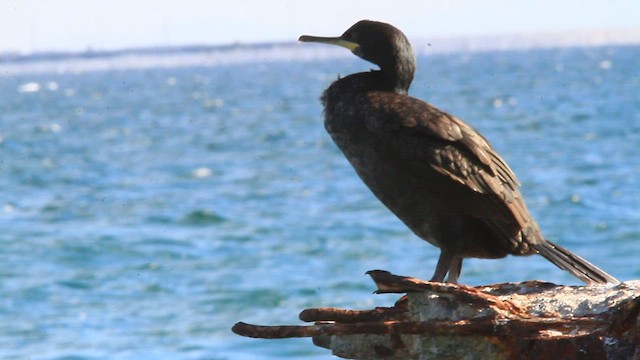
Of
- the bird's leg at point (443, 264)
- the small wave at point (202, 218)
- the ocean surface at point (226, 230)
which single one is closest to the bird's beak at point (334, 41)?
the bird's leg at point (443, 264)

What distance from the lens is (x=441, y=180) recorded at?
19.0 feet

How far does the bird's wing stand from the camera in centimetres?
576

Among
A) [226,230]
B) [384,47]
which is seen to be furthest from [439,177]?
[226,230]

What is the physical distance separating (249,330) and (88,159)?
3504cm

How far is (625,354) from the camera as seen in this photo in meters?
3.93

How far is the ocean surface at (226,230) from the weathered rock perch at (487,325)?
29.3 feet

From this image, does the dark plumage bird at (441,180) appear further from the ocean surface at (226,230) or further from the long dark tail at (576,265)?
the ocean surface at (226,230)

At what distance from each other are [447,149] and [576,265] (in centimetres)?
79

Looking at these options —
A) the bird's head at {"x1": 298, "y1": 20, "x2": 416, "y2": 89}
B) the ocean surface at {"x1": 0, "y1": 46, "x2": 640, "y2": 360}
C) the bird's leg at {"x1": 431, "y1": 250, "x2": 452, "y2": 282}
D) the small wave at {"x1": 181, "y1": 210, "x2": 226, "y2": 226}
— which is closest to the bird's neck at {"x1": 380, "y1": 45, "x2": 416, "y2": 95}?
the bird's head at {"x1": 298, "y1": 20, "x2": 416, "y2": 89}

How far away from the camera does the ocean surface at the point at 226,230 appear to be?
52.3 ft

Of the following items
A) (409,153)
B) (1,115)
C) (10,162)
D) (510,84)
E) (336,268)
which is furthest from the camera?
(510,84)

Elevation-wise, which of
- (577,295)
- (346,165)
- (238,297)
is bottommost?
(577,295)

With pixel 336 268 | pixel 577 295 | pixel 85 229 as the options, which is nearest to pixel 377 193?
pixel 577 295

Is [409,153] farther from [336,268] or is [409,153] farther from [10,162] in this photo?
[10,162]
